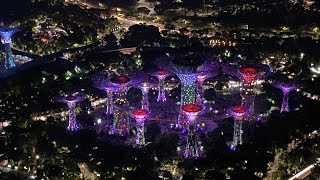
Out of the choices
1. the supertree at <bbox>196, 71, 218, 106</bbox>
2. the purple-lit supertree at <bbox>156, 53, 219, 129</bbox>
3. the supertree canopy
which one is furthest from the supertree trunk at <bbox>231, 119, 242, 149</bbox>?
the supertree canopy

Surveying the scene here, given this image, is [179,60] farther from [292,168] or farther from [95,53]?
[95,53]

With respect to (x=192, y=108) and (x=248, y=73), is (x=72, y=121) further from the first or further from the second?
(x=248, y=73)

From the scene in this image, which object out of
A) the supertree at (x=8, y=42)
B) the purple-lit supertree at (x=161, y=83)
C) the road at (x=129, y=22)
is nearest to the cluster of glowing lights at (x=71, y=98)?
the purple-lit supertree at (x=161, y=83)

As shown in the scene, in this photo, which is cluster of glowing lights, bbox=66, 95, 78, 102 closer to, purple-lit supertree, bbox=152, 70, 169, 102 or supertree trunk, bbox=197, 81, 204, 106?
purple-lit supertree, bbox=152, 70, 169, 102

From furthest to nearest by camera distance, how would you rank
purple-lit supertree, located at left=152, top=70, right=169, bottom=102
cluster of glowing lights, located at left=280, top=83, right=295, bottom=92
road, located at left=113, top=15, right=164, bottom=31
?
road, located at left=113, top=15, right=164, bottom=31, purple-lit supertree, located at left=152, top=70, right=169, bottom=102, cluster of glowing lights, located at left=280, top=83, right=295, bottom=92

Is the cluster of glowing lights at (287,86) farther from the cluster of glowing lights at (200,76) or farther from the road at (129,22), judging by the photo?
the road at (129,22)

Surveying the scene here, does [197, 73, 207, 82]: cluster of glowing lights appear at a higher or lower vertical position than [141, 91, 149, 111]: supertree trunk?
higher
